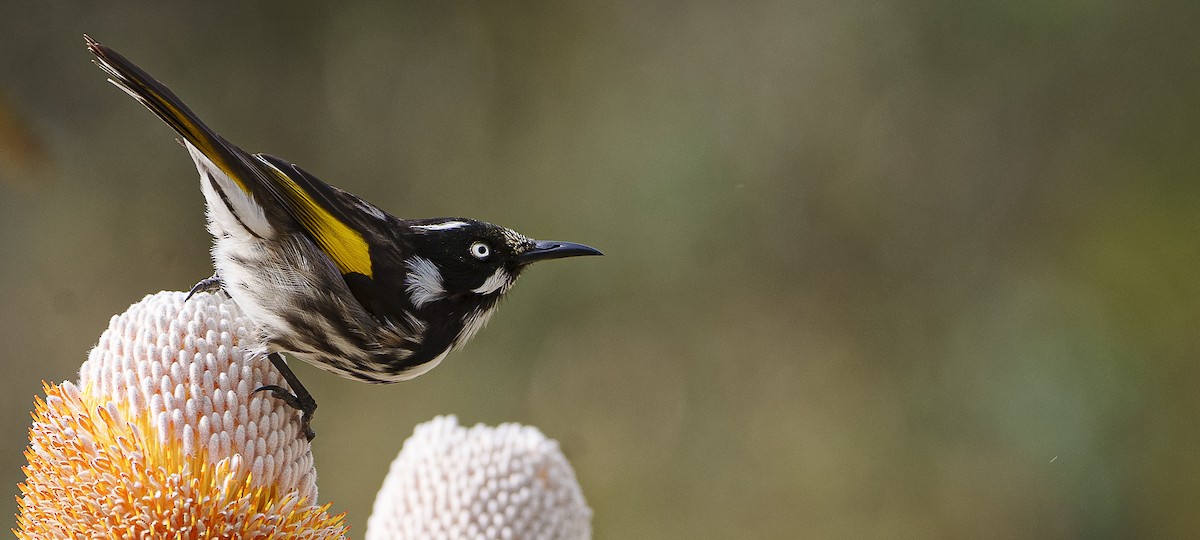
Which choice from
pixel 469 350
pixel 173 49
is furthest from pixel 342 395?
pixel 173 49

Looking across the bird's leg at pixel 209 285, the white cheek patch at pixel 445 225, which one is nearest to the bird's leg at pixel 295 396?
the bird's leg at pixel 209 285

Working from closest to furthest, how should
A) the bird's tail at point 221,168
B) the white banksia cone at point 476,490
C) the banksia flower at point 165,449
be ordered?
the banksia flower at point 165,449 → the bird's tail at point 221,168 → the white banksia cone at point 476,490

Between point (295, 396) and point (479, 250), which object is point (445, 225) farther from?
point (295, 396)

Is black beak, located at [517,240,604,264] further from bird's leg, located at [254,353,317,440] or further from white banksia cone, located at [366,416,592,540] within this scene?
bird's leg, located at [254,353,317,440]

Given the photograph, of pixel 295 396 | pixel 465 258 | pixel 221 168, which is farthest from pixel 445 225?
pixel 295 396

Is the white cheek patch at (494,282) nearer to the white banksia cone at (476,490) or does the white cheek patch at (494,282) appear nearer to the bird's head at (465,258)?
the bird's head at (465,258)
